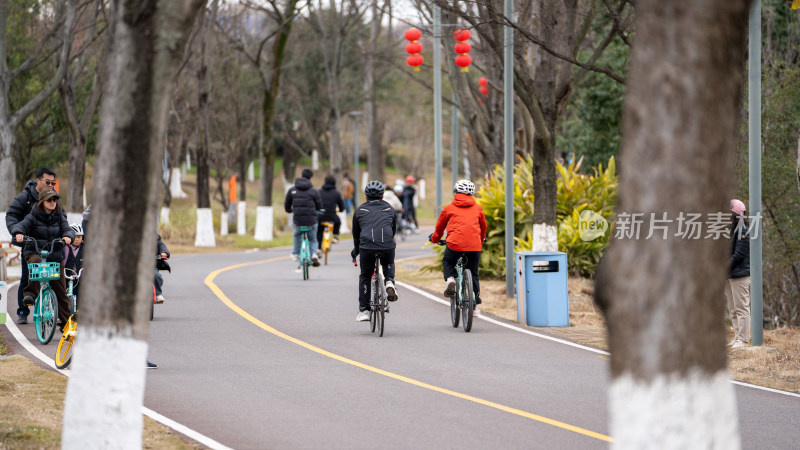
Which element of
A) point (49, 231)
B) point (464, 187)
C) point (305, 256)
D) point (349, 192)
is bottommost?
point (305, 256)

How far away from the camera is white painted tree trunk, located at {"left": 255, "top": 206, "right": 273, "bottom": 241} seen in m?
37.1

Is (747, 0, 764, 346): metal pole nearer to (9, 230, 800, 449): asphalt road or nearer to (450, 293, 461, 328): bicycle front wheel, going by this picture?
(9, 230, 800, 449): asphalt road

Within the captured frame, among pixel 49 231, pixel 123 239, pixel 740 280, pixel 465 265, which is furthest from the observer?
pixel 465 265

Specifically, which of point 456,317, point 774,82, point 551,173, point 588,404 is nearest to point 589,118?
point 774,82

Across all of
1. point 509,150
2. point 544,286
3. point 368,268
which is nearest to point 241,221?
point 509,150

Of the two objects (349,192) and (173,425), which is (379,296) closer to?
(173,425)

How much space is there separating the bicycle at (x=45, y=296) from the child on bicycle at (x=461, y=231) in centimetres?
490

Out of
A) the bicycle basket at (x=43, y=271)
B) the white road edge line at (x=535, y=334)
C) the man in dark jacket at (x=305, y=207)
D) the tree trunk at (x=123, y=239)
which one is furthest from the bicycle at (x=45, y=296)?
the man in dark jacket at (x=305, y=207)

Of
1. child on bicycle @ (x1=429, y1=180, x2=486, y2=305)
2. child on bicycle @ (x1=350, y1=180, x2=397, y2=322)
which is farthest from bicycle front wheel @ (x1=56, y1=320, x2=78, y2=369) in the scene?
child on bicycle @ (x1=429, y1=180, x2=486, y2=305)

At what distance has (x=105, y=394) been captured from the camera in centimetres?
606

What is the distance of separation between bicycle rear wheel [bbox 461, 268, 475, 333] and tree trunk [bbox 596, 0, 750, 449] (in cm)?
967

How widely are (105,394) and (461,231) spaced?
856 centimetres

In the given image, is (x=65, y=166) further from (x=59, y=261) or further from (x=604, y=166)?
(x=59, y=261)

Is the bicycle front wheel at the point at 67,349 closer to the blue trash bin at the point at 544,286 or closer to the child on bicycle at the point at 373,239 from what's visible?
the child on bicycle at the point at 373,239
